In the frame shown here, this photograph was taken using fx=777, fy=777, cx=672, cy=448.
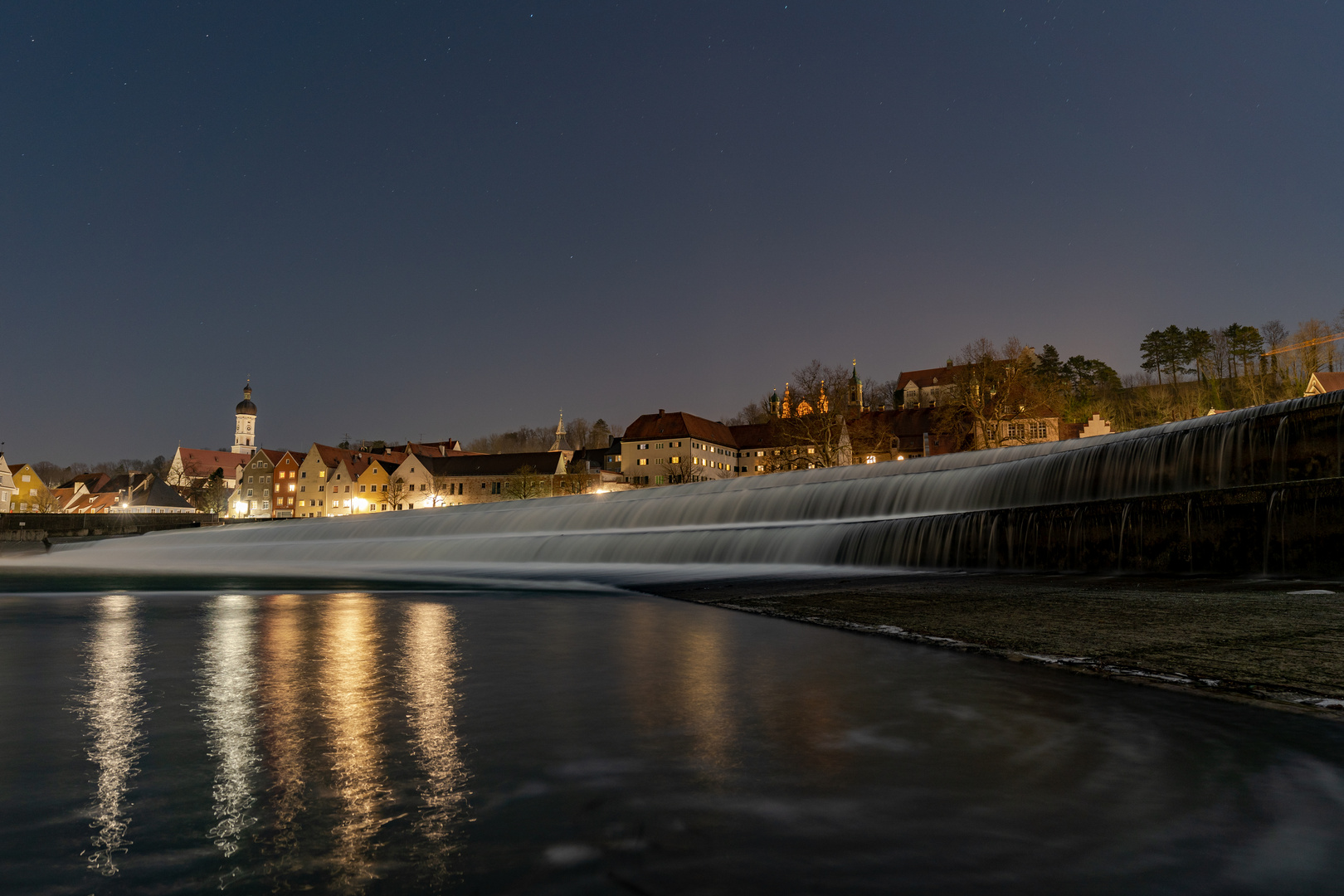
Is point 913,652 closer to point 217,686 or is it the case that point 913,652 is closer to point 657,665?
point 657,665

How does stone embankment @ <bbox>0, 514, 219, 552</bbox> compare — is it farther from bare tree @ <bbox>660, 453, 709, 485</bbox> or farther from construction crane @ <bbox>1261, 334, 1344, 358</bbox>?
construction crane @ <bbox>1261, 334, 1344, 358</bbox>

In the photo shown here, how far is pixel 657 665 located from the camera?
586 centimetres

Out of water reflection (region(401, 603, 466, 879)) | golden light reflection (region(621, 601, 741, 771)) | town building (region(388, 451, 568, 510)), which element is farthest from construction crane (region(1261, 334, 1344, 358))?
water reflection (region(401, 603, 466, 879))

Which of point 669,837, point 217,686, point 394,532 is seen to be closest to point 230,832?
point 669,837

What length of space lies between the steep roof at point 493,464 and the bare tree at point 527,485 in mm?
5176

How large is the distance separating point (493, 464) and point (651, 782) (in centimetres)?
10665

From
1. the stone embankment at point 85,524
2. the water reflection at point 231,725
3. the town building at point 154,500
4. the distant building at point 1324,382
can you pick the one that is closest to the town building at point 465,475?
the town building at point 154,500

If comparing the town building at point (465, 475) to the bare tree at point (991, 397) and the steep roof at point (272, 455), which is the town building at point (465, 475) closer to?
the steep roof at point (272, 455)

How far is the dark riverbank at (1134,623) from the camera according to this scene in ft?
15.2

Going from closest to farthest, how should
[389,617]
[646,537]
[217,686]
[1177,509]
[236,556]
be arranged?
1. [217,686]
2. [389,617]
3. [1177,509]
4. [646,537]
5. [236,556]

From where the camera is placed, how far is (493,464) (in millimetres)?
106812

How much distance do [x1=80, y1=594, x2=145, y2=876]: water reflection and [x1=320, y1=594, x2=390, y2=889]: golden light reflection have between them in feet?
2.05

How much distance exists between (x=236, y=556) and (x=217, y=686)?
36.8 meters

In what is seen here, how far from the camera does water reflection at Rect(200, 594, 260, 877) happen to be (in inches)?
101
